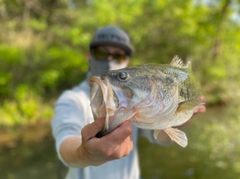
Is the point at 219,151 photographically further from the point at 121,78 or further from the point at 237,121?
the point at 121,78

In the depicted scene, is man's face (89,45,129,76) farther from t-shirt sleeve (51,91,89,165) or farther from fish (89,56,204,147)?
fish (89,56,204,147)

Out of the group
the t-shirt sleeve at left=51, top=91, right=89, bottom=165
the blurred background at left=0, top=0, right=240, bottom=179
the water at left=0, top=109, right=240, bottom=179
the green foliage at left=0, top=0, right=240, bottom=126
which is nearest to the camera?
the t-shirt sleeve at left=51, top=91, right=89, bottom=165

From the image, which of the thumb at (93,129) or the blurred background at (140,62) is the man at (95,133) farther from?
the blurred background at (140,62)

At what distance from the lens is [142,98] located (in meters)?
1.23

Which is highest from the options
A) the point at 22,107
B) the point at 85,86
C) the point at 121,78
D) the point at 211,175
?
the point at 22,107

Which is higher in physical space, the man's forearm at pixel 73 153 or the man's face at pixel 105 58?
the man's face at pixel 105 58

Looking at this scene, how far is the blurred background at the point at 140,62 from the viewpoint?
23.2ft

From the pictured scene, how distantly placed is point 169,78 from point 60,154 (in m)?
0.90

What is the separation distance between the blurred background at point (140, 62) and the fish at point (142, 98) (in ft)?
16.3

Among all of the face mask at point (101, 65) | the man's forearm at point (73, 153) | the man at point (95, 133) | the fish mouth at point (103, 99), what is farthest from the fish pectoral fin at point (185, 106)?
the face mask at point (101, 65)

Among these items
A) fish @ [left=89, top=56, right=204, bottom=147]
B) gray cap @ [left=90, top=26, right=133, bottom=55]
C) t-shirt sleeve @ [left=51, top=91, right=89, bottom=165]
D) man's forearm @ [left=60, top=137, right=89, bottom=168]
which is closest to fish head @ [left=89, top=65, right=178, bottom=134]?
fish @ [left=89, top=56, right=204, bottom=147]

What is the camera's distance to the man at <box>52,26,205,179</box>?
1.21m

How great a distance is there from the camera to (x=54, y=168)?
768 cm

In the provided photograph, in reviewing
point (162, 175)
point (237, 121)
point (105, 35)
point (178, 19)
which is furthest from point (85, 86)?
point (178, 19)
